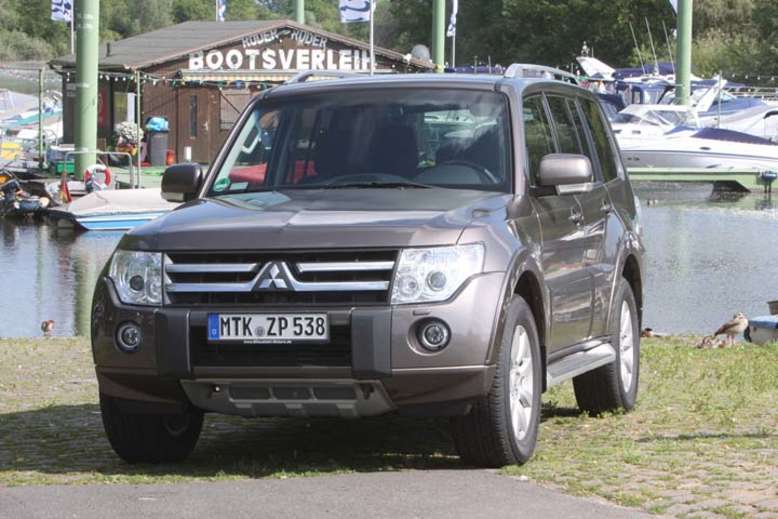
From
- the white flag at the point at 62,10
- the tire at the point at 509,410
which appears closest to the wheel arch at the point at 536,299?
the tire at the point at 509,410

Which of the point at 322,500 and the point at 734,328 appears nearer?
the point at 322,500

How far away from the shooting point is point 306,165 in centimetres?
891

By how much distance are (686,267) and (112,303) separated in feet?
76.7

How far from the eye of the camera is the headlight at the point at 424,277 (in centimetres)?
734

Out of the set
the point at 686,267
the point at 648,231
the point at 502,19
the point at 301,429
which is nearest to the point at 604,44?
the point at 502,19

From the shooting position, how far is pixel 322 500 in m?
6.93

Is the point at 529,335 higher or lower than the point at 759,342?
higher

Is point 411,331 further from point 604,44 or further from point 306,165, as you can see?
point 604,44

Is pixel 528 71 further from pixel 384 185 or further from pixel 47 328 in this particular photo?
pixel 47 328

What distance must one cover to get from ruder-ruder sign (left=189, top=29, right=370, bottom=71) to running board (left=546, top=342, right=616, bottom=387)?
4273 centimetres

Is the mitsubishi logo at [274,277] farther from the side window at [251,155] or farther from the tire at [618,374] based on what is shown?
the tire at [618,374]

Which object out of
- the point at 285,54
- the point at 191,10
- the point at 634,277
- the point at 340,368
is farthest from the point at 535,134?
the point at 191,10

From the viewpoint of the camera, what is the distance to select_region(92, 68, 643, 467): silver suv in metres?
7.36

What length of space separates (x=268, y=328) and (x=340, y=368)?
0.37 metres
